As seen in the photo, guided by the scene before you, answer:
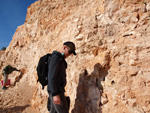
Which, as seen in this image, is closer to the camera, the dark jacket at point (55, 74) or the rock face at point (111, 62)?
the dark jacket at point (55, 74)

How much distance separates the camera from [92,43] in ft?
11.2

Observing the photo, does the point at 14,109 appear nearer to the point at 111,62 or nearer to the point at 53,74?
the point at 53,74

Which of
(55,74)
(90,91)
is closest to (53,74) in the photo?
(55,74)

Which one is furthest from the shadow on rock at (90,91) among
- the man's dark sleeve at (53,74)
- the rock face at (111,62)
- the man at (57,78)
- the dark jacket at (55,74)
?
the man's dark sleeve at (53,74)

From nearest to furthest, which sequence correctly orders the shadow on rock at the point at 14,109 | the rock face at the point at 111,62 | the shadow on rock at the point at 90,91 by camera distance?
the rock face at the point at 111,62, the shadow on rock at the point at 90,91, the shadow on rock at the point at 14,109

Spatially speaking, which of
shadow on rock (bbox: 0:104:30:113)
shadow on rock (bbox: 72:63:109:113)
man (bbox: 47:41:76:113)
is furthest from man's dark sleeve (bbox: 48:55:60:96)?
shadow on rock (bbox: 0:104:30:113)

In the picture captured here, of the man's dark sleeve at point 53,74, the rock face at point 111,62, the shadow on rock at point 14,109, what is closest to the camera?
the man's dark sleeve at point 53,74

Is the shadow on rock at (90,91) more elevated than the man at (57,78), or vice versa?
the man at (57,78)

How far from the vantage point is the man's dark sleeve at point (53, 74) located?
→ 6.36 ft

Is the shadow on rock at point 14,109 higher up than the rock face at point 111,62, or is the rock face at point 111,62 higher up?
the rock face at point 111,62

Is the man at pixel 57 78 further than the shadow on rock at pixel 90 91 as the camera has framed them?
No

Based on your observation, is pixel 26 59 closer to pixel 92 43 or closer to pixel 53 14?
pixel 53 14

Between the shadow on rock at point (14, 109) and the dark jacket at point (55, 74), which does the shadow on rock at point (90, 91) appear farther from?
the shadow on rock at point (14, 109)

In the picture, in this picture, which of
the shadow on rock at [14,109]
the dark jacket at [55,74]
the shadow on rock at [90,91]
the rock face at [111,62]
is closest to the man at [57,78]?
the dark jacket at [55,74]
